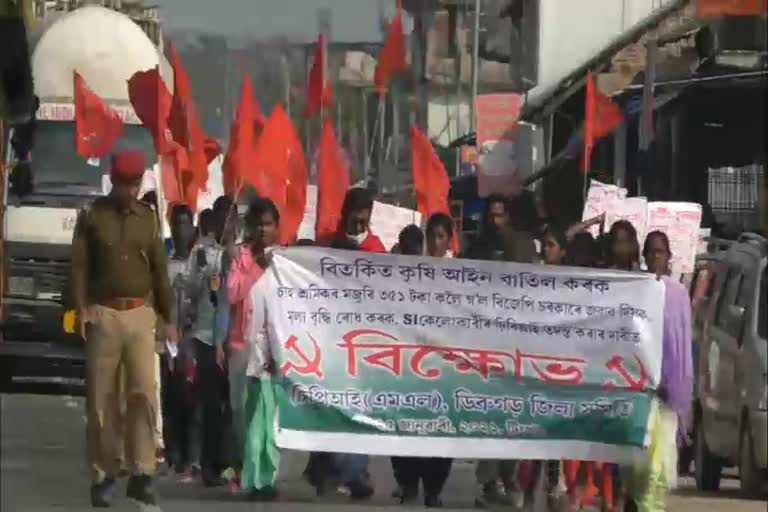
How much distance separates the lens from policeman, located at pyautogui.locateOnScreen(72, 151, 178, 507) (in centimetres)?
1077

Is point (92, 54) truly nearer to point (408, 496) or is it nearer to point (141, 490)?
point (408, 496)

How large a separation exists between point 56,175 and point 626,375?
11487 millimetres

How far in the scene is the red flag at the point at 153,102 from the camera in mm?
20797

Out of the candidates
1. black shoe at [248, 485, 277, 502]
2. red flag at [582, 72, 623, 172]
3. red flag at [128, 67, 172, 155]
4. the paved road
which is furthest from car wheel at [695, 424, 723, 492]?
red flag at [128, 67, 172, 155]

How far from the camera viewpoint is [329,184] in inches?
734

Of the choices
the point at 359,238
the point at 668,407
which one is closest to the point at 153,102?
the point at 359,238

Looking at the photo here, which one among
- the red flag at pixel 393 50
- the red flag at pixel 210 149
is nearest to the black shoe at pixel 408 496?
the red flag at pixel 210 149

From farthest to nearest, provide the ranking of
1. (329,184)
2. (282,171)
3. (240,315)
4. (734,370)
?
(282,171)
(329,184)
(734,370)
(240,315)

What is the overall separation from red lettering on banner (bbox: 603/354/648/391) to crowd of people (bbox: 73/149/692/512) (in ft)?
0.39

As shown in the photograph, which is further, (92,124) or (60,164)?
(60,164)

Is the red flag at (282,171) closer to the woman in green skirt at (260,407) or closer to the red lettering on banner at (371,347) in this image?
the woman in green skirt at (260,407)

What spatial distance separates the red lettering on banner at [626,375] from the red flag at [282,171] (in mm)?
8006

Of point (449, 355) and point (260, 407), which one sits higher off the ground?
point (449, 355)

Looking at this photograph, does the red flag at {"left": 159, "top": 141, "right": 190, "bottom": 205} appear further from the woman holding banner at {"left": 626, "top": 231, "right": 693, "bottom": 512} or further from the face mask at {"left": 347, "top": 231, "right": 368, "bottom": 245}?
the woman holding banner at {"left": 626, "top": 231, "right": 693, "bottom": 512}
